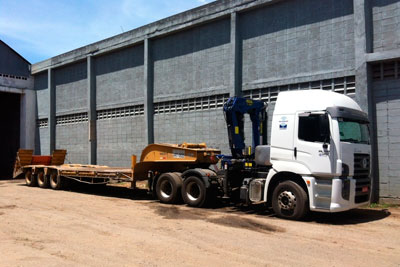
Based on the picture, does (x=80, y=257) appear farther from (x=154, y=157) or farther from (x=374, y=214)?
(x=374, y=214)

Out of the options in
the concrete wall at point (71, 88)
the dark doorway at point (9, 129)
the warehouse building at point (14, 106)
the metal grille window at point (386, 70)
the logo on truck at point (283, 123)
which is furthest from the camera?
the dark doorway at point (9, 129)

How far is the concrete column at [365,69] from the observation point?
12336mm

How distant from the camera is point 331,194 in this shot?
899 cm

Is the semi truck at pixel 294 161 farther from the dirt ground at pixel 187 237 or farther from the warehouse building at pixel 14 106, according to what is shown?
the warehouse building at pixel 14 106

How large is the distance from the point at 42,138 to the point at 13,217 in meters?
18.3

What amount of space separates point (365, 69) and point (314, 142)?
4.50m

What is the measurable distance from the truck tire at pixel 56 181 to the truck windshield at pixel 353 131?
40.9 feet

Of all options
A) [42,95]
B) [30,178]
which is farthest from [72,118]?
[30,178]

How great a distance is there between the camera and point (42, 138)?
2719 centimetres

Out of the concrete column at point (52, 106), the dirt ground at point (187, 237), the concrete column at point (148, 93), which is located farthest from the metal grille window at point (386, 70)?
the concrete column at point (52, 106)

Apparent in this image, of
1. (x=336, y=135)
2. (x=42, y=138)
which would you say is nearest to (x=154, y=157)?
(x=336, y=135)

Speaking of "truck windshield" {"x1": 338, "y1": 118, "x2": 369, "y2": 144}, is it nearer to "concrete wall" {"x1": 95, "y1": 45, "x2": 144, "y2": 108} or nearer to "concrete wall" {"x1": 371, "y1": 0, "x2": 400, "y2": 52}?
"concrete wall" {"x1": 371, "y1": 0, "x2": 400, "y2": 52}

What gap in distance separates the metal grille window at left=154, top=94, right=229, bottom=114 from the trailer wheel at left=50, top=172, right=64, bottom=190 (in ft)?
18.5

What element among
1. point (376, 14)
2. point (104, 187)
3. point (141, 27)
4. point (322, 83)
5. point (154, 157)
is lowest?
point (104, 187)
